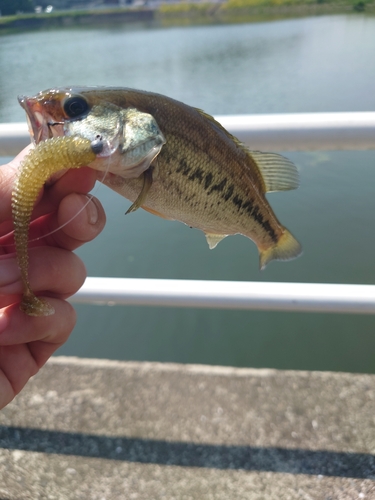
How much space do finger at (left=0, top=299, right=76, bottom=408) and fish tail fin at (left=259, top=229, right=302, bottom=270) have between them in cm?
55

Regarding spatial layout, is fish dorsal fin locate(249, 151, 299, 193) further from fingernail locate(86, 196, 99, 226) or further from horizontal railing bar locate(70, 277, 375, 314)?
horizontal railing bar locate(70, 277, 375, 314)

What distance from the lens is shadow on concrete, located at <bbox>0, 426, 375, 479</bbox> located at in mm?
1768

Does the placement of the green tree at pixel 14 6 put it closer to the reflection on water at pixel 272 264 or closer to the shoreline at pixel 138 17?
the shoreline at pixel 138 17

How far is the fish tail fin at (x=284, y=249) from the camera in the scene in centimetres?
117

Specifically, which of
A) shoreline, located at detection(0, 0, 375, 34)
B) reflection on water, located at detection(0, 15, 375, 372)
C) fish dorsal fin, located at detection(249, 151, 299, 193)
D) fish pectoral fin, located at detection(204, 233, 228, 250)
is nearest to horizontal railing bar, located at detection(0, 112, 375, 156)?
fish dorsal fin, located at detection(249, 151, 299, 193)

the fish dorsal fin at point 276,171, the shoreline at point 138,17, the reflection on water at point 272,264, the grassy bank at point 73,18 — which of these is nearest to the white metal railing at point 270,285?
the fish dorsal fin at point 276,171

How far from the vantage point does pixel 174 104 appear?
0.88 m

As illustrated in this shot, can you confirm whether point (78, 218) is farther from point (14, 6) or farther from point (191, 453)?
point (14, 6)

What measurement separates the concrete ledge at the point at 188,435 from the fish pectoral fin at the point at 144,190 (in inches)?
54.7

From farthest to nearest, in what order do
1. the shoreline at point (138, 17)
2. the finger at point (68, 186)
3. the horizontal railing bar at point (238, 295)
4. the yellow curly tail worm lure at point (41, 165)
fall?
1. the shoreline at point (138, 17)
2. the horizontal railing bar at point (238, 295)
3. the finger at point (68, 186)
4. the yellow curly tail worm lure at point (41, 165)

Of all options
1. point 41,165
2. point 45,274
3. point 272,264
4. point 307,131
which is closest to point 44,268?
point 45,274

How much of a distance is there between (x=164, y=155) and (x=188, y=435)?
4.85 feet

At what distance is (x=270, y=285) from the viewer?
161 centimetres

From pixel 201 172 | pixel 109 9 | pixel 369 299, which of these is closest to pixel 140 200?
pixel 201 172
